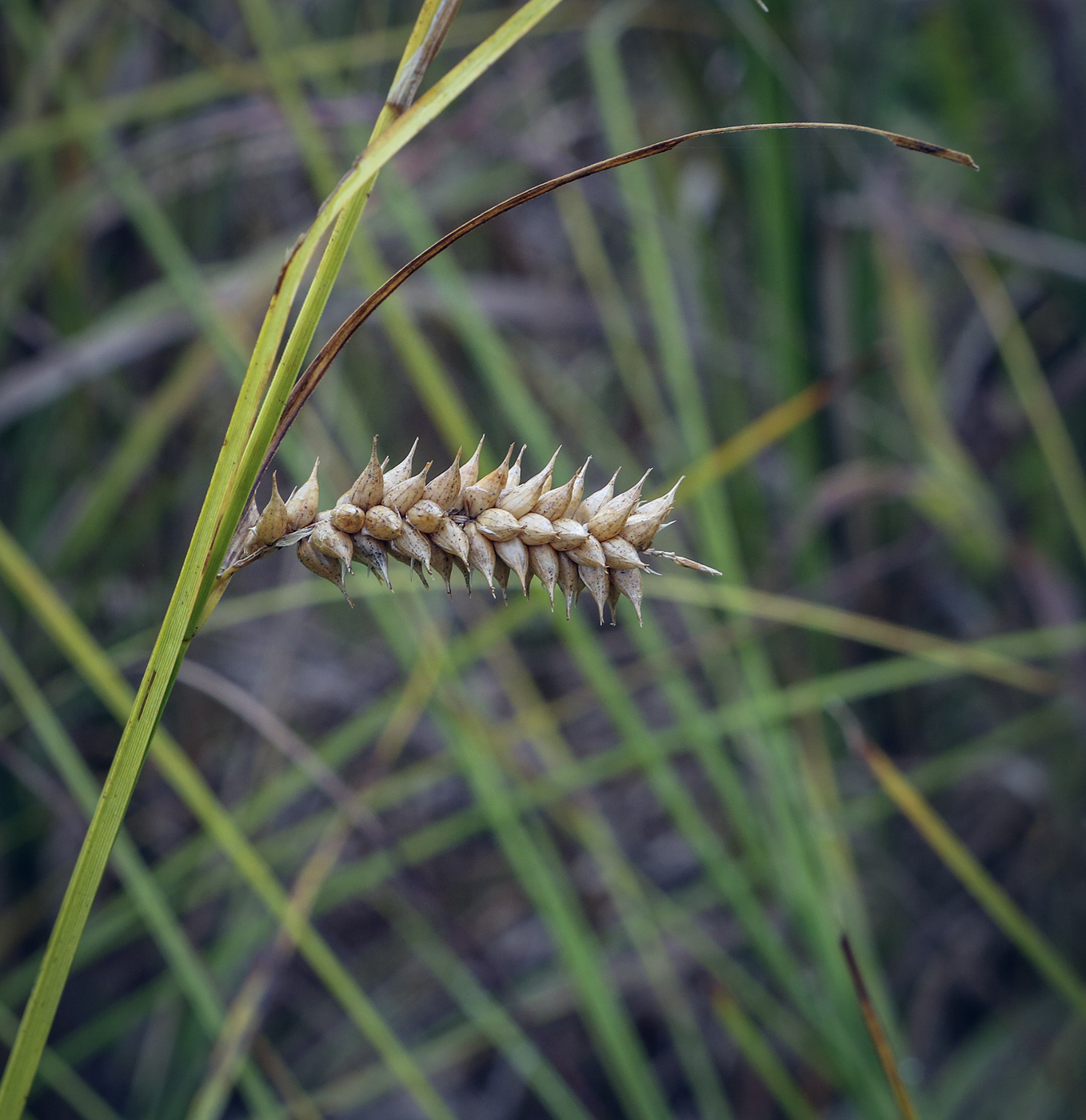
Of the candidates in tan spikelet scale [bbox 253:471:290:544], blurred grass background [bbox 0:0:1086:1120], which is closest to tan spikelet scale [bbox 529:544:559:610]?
tan spikelet scale [bbox 253:471:290:544]

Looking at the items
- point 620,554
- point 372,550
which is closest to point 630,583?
point 620,554

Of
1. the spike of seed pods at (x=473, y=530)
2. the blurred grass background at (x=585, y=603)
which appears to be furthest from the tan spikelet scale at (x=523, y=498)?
the blurred grass background at (x=585, y=603)

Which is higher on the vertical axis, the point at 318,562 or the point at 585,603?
the point at 585,603

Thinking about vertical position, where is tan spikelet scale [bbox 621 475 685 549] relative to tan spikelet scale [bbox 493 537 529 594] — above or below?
below

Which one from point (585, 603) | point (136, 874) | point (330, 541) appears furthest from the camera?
point (585, 603)

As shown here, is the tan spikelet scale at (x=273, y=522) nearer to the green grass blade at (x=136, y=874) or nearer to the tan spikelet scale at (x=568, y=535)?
the tan spikelet scale at (x=568, y=535)

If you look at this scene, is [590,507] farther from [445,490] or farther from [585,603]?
[585,603]

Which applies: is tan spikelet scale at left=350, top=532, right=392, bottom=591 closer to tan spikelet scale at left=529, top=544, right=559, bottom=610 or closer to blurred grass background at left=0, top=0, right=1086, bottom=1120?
tan spikelet scale at left=529, top=544, right=559, bottom=610
